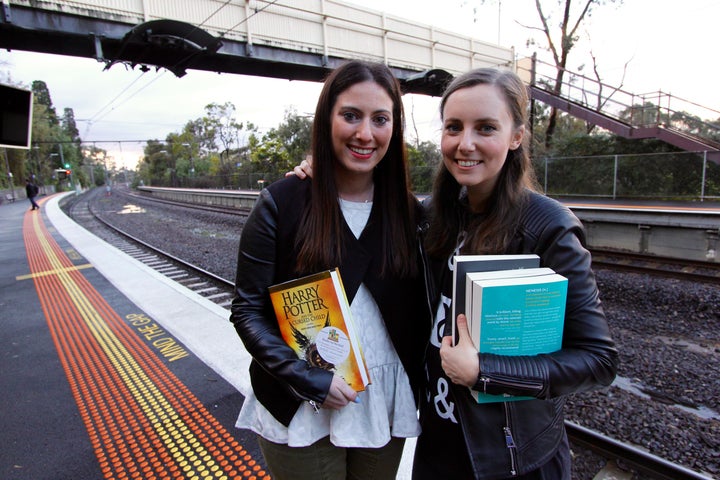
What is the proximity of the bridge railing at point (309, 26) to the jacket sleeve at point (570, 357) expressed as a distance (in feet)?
31.5

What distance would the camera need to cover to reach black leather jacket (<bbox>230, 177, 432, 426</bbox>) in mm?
1359

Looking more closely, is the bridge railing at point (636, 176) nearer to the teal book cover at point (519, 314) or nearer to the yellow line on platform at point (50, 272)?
the yellow line on platform at point (50, 272)

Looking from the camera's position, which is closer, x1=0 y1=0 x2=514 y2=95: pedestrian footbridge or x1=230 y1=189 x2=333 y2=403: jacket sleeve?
x1=230 y1=189 x2=333 y2=403: jacket sleeve

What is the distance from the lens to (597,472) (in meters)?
2.56

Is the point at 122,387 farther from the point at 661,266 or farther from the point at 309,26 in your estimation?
the point at 309,26

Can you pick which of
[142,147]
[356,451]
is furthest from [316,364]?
[142,147]

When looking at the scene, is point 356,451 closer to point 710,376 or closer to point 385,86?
point 385,86

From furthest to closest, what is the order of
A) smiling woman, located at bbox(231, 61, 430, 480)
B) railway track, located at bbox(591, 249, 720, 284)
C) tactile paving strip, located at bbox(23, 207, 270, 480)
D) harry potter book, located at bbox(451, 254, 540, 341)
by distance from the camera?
railway track, located at bbox(591, 249, 720, 284), tactile paving strip, located at bbox(23, 207, 270, 480), smiling woman, located at bbox(231, 61, 430, 480), harry potter book, located at bbox(451, 254, 540, 341)

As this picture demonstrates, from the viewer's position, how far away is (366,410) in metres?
1.51

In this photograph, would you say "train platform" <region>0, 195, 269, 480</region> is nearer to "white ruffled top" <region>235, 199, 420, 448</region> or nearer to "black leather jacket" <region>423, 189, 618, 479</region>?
"white ruffled top" <region>235, 199, 420, 448</region>

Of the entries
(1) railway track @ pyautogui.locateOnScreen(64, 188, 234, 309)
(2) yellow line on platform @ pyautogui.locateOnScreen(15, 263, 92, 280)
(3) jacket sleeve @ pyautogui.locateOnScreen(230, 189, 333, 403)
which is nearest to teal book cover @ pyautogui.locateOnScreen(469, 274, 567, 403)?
(3) jacket sleeve @ pyautogui.locateOnScreen(230, 189, 333, 403)

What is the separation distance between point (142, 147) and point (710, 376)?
98456 millimetres

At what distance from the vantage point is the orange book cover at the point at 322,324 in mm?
1373

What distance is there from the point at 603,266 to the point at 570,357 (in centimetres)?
792
